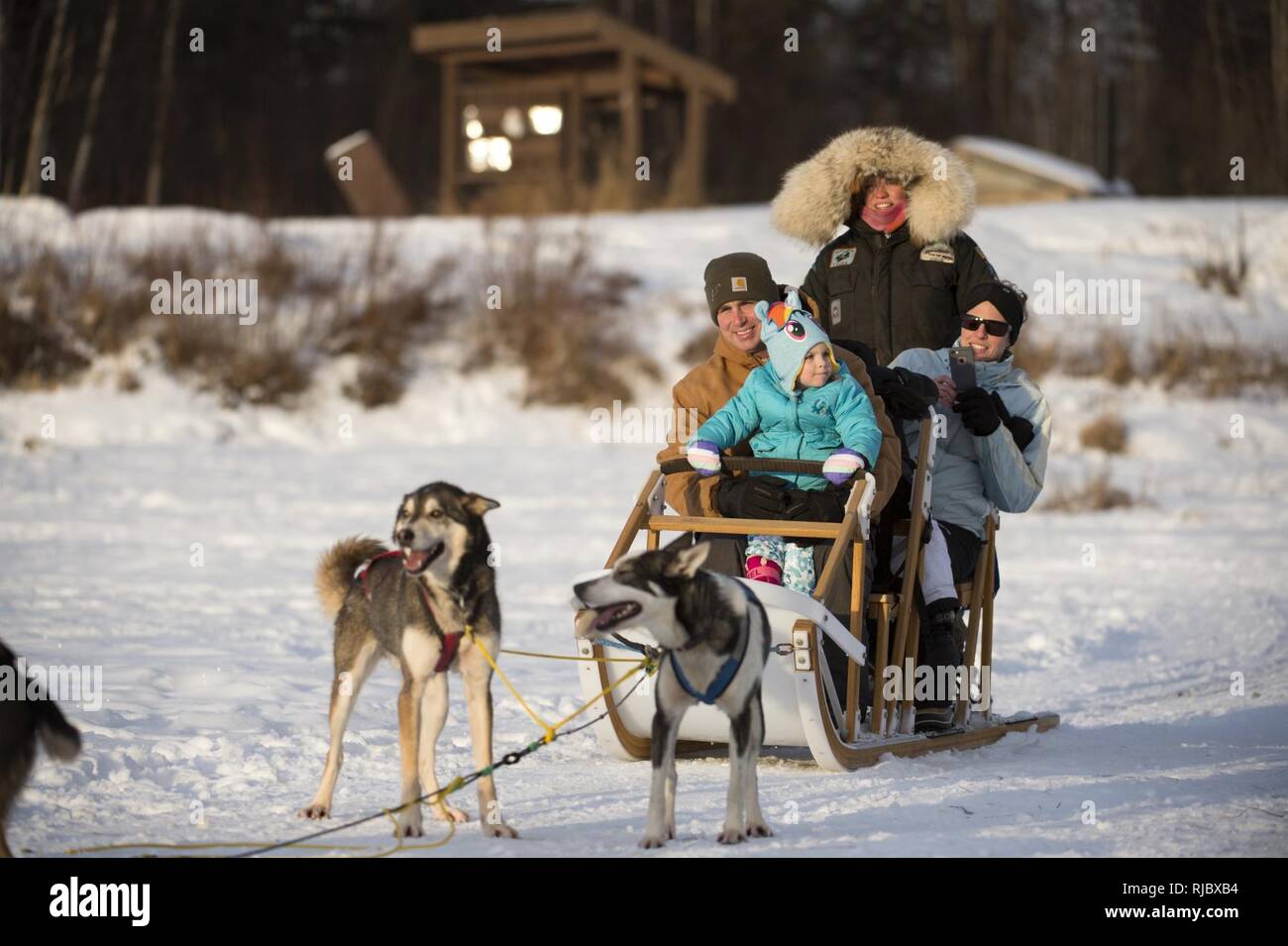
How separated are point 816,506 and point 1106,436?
10049 millimetres

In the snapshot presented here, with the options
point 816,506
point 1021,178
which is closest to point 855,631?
point 816,506

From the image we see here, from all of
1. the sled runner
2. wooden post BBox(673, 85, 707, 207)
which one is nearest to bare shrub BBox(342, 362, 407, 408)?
wooden post BBox(673, 85, 707, 207)

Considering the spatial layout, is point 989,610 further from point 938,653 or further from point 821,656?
point 821,656

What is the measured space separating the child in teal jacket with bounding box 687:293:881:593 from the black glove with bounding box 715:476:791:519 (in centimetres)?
8

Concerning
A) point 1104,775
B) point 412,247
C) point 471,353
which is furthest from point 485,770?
point 412,247

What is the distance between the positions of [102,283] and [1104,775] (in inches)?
534

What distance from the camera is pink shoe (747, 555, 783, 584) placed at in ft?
16.2

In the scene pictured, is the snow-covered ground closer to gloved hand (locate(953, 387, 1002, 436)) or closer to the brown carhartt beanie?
gloved hand (locate(953, 387, 1002, 436))

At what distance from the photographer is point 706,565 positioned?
5.09 meters

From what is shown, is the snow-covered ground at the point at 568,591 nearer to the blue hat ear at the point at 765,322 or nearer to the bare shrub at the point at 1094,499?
the bare shrub at the point at 1094,499

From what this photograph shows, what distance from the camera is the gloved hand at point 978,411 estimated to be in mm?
5344

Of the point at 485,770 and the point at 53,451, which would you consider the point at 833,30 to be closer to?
the point at 53,451

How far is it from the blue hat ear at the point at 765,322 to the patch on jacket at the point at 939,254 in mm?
1385

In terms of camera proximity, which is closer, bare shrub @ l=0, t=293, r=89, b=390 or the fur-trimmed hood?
the fur-trimmed hood
